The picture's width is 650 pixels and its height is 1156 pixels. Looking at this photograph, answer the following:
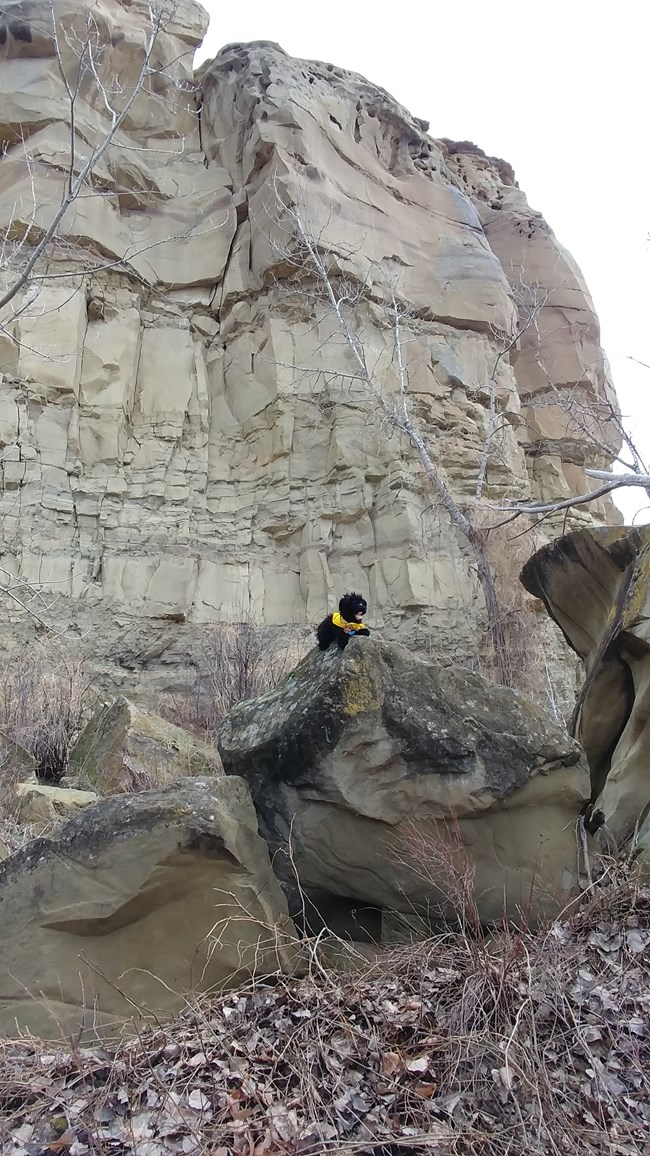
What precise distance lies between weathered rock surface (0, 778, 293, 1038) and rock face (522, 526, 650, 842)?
6.59 feet

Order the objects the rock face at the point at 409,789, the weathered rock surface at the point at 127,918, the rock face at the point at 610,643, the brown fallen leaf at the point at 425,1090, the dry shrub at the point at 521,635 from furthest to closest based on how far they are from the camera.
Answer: the dry shrub at the point at 521,635
the rock face at the point at 610,643
the rock face at the point at 409,789
the weathered rock surface at the point at 127,918
the brown fallen leaf at the point at 425,1090

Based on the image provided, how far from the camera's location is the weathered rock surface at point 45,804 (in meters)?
5.79

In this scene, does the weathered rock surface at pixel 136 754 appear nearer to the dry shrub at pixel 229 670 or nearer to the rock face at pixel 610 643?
the dry shrub at pixel 229 670

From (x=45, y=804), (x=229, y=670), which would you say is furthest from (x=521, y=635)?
(x=45, y=804)

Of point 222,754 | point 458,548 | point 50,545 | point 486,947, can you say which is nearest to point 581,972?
point 486,947

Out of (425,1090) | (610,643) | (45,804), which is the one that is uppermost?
(610,643)

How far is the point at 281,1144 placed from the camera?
2.34 m

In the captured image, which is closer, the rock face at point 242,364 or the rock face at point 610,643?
the rock face at point 610,643

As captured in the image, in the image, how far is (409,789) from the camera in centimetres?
386

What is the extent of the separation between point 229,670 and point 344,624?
239 inches

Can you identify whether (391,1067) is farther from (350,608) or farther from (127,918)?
(350,608)

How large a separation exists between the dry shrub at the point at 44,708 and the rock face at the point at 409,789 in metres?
4.34

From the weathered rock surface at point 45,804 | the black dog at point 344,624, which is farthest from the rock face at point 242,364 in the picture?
the black dog at point 344,624

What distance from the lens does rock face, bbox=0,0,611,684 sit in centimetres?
1291
